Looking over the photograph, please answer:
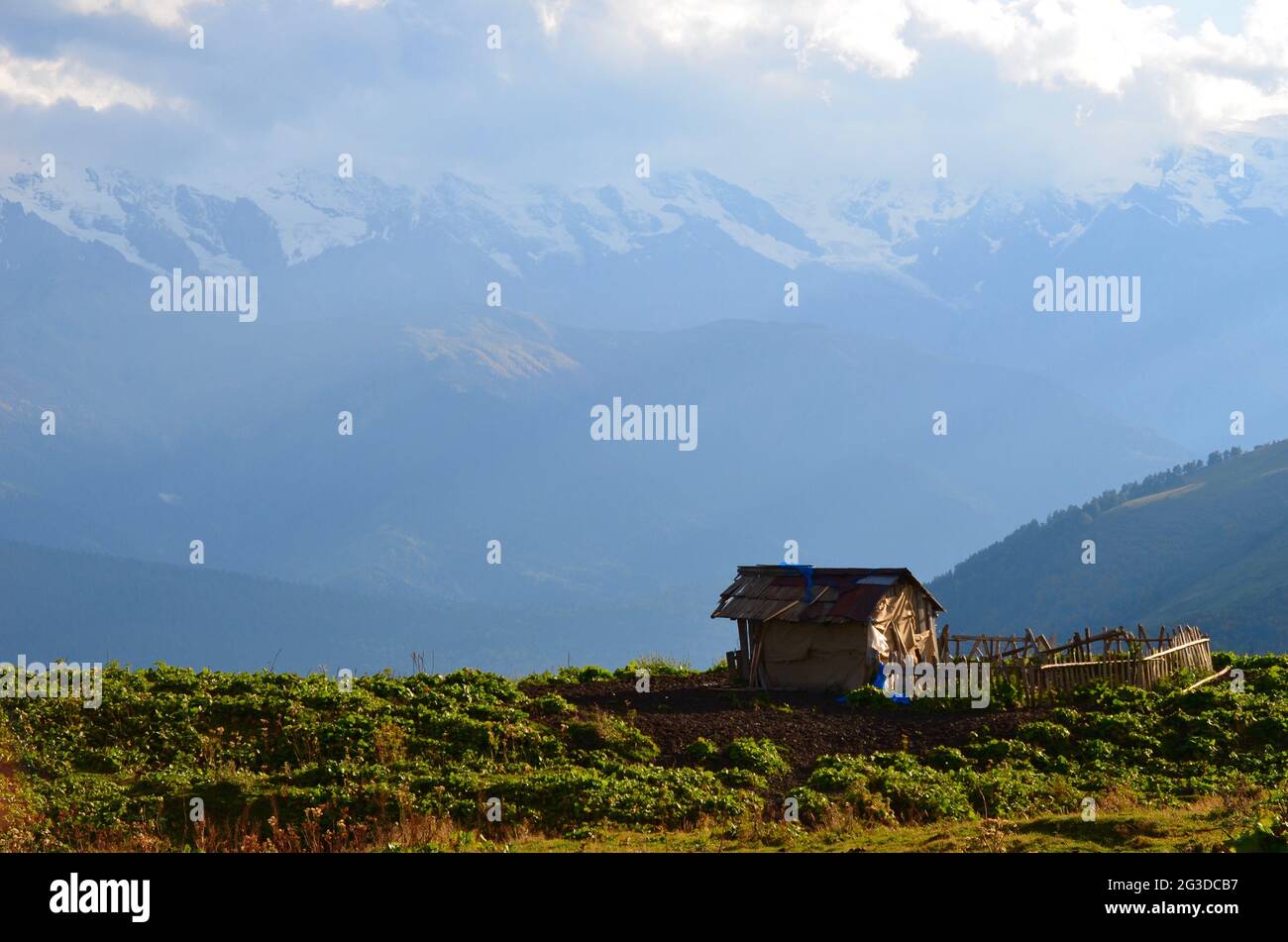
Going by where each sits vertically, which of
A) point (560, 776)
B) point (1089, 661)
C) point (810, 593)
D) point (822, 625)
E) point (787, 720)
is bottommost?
point (560, 776)

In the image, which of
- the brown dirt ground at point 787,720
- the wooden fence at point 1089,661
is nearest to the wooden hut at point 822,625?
the brown dirt ground at point 787,720

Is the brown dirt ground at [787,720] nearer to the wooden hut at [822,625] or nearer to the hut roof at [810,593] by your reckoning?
the wooden hut at [822,625]

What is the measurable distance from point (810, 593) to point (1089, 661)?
24.8ft

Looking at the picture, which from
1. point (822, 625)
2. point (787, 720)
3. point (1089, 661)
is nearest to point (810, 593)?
point (822, 625)

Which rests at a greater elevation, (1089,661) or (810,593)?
(810,593)

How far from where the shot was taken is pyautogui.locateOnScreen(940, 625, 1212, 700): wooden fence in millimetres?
31984

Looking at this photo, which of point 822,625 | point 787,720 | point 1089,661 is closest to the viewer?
point 787,720

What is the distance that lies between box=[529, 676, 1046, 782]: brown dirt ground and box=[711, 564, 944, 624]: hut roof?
86.8 inches

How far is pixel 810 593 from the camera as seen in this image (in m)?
35.6

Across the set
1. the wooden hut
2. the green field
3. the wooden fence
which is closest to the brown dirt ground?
the green field

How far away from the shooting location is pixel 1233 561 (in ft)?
611

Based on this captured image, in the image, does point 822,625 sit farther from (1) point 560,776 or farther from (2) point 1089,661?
(1) point 560,776

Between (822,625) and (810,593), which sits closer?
(822,625)
